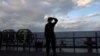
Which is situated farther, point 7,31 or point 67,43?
point 7,31

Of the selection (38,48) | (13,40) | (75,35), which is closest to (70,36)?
(75,35)

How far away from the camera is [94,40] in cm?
2608

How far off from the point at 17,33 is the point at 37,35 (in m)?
2.05

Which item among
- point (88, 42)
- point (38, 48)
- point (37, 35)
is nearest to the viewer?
point (88, 42)

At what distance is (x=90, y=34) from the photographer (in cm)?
2919

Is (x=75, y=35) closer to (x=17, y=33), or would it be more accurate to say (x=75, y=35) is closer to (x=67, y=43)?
(x=67, y=43)

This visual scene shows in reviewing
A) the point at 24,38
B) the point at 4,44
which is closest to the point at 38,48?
the point at 24,38

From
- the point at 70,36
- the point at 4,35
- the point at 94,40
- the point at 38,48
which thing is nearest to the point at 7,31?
the point at 4,35

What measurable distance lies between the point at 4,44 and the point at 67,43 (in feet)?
19.3

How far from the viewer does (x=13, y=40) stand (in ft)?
96.3

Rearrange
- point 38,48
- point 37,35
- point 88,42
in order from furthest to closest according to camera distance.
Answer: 1. point 37,35
2. point 38,48
3. point 88,42

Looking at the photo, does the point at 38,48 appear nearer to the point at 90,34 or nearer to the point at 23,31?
the point at 23,31

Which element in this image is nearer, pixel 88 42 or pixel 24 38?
pixel 88 42

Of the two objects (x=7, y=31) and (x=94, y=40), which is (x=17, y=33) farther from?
(x=94, y=40)
